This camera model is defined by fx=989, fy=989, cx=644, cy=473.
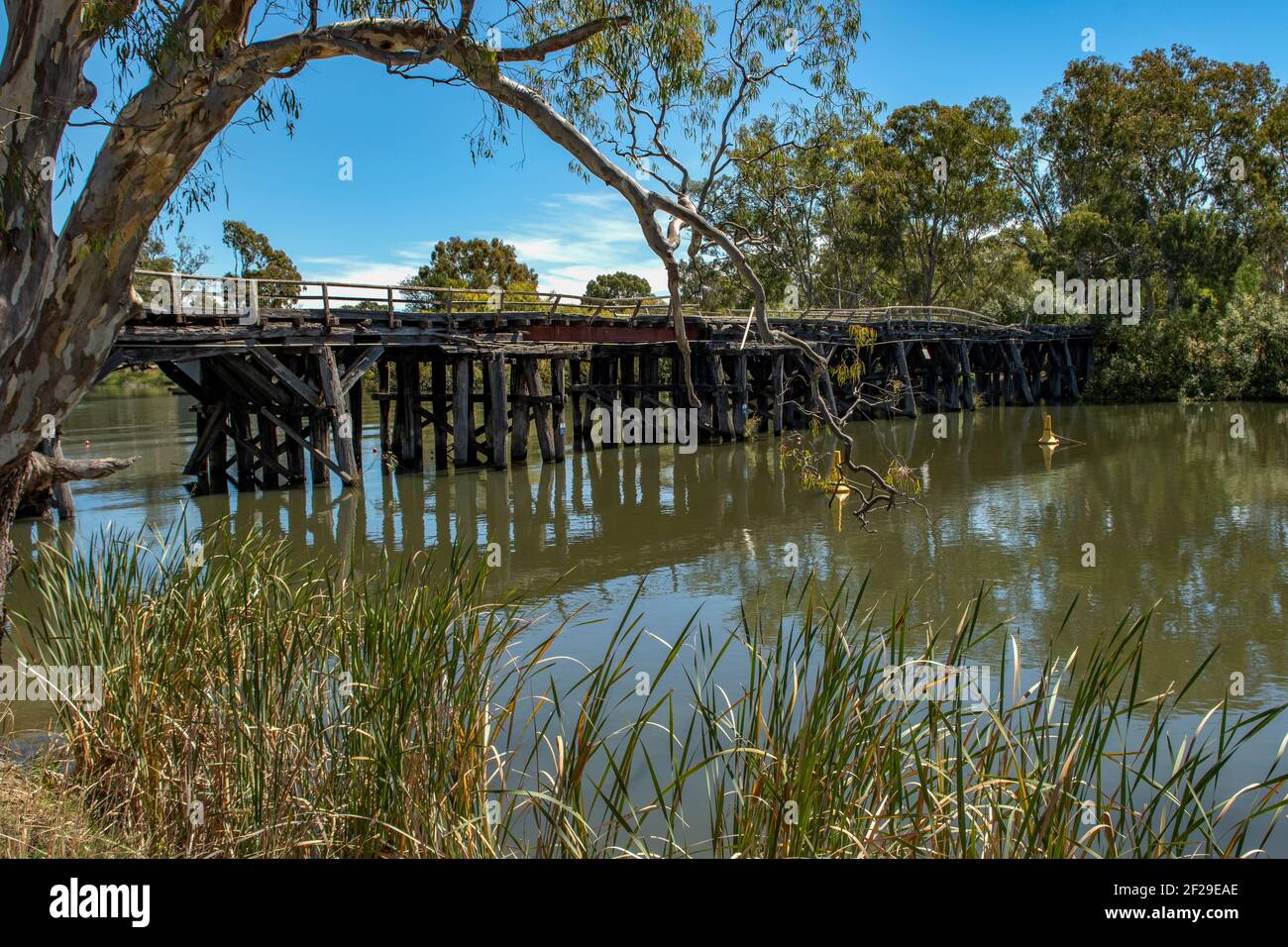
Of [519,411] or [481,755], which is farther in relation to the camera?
[519,411]

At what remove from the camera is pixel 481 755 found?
372 cm

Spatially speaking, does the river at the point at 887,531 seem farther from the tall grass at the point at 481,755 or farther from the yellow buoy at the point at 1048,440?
the tall grass at the point at 481,755

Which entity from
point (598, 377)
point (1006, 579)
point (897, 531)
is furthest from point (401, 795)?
point (598, 377)

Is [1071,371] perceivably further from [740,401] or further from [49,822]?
[49,822]

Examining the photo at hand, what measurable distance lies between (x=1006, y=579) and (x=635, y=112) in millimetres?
5909

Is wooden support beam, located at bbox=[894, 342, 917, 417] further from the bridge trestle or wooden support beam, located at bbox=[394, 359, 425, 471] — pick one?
wooden support beam, located at bbox=[394, 359, 425, 471]

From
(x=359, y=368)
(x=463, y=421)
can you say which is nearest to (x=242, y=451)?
(x=359, y=368)

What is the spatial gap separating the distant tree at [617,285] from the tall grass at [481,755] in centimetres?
5287

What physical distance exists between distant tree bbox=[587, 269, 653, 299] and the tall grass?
52.9 metres

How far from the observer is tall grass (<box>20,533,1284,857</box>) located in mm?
3035

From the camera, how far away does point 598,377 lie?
2431 cm

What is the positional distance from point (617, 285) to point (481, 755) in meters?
56.0

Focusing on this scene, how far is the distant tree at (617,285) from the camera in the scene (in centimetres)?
5706

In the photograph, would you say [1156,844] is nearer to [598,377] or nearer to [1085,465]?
[1085,465]
